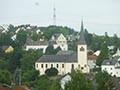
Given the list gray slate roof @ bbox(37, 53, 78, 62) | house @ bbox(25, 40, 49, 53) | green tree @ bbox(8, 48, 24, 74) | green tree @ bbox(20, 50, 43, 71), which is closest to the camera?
green tree @ bbox(20, 50, 43, 71)

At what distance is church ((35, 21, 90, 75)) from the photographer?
3484 inches

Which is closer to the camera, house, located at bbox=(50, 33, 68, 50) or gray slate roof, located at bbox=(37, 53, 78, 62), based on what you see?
gray slate roof, located at bbox=(37, 53, 78, 62)

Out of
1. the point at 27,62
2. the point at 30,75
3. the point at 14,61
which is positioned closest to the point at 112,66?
the point at 27,62

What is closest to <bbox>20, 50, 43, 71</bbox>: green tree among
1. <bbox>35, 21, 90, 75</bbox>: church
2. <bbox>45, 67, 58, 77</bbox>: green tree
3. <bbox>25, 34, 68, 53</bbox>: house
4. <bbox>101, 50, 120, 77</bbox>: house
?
<bbox>35, 21, 90, 75</bbox>: church

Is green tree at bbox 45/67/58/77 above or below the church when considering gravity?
below

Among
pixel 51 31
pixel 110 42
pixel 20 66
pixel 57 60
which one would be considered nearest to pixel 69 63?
pixel 57 60

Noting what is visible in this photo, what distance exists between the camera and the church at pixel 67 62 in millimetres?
88494

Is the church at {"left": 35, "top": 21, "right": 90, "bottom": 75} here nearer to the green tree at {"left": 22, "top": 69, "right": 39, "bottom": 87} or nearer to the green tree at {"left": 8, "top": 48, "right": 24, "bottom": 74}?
the green tree at {"left": 8, "top": 48, "right": 24, "bottom": 74}

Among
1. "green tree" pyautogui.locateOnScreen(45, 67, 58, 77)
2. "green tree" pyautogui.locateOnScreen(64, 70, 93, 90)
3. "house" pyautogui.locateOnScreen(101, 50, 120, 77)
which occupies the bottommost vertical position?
"green tree" pyautogui.locateOnScreen(45, 67, 58, 77)

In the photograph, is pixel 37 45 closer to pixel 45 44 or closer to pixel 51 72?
pixel 45 44

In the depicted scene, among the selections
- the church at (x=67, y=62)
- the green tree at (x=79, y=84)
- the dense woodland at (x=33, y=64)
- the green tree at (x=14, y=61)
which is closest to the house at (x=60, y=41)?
the dense woodland at (x=33, y=64)

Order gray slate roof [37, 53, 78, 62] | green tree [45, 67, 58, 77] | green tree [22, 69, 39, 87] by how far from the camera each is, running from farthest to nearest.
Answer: gray slate roof [37, 53, 78, 62]
green tree [45, 67, 58, 77]
green tree [22, 69, 39, 87]

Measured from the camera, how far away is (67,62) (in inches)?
3531

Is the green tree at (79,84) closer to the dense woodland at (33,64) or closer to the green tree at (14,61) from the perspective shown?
the dense woodland at (33,64)
